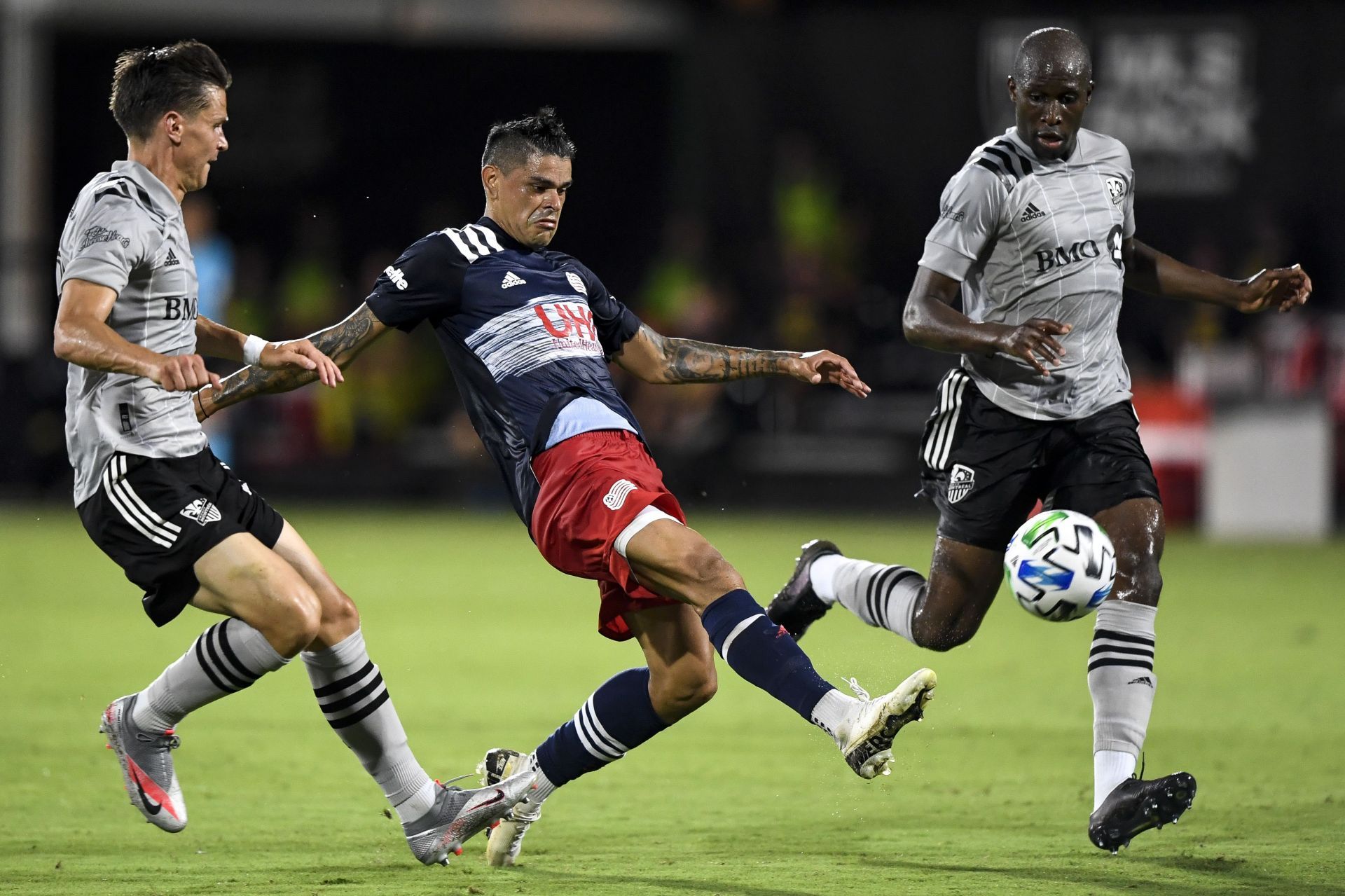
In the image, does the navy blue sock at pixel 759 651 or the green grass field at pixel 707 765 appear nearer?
the navy blue sock at pixel 759 651

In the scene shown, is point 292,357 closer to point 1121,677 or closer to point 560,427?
point 560,427

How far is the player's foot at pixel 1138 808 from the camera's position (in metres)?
4.77

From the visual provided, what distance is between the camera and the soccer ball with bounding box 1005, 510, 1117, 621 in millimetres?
5027

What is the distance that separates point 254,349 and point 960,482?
7.44ft

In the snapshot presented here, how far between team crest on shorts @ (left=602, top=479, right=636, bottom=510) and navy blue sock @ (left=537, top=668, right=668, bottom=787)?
1.96 feet

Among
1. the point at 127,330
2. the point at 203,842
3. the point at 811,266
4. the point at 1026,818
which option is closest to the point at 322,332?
the point at 127,330

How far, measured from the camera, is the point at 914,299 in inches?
215

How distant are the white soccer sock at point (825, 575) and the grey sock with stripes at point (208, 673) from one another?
6.92ft

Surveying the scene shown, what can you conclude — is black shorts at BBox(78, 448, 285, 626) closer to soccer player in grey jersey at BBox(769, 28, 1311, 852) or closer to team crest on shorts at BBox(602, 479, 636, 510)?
team crest on shorts at BBox(602, 479, 636, 510)

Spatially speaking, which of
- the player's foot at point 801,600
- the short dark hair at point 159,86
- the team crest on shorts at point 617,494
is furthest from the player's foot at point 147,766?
the player's foot at point 801,600

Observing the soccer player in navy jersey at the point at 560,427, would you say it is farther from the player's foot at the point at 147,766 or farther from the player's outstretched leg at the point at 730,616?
the player's foot at the point at 147,766

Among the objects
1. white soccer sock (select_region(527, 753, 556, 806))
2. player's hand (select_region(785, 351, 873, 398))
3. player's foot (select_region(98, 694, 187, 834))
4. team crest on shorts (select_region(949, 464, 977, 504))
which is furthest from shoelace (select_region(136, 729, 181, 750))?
team crest on shorts (select_region(949, 464, 977, 504))

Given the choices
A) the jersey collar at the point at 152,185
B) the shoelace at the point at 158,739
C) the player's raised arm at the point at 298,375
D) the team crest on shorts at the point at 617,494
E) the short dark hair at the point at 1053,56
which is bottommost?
the shoelace at the point at 158,739

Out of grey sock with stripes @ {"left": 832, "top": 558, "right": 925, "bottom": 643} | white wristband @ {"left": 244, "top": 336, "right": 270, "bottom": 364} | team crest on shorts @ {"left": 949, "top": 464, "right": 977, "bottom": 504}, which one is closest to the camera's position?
white wristband @ {"left": 244, "top": 336, "right": 270, "bottom": 364}
